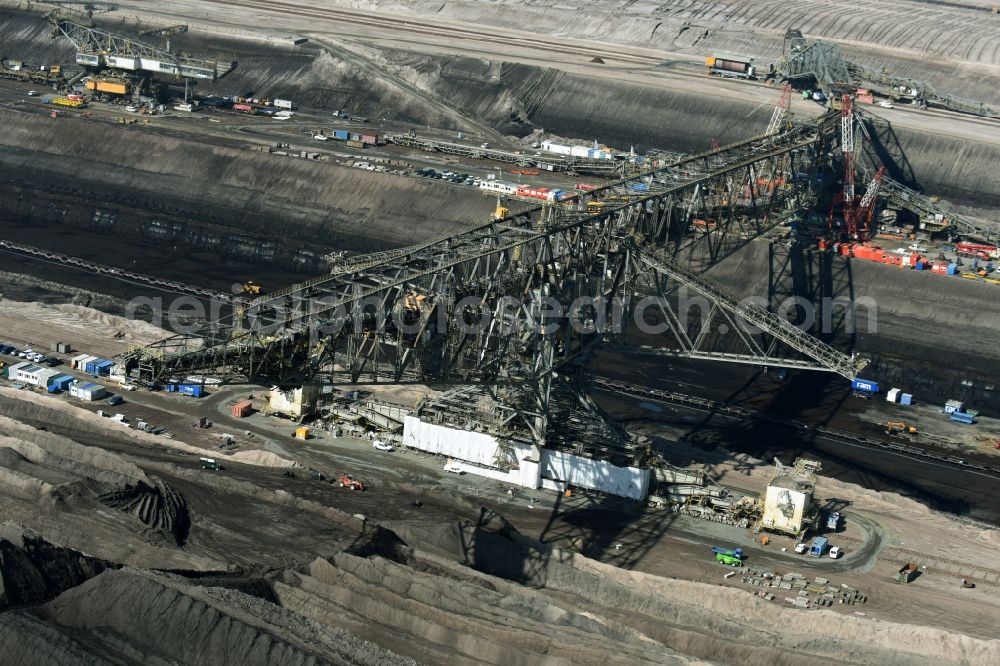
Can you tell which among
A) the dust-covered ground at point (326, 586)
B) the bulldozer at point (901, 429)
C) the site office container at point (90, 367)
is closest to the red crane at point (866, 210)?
the bulldozer at point (901, 429)

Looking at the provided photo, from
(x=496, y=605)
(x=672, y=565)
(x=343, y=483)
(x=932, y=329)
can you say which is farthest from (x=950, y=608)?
(x=932, y=329)

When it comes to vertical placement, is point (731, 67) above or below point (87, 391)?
above

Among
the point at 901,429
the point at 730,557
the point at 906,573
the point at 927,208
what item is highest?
the point at 927,208

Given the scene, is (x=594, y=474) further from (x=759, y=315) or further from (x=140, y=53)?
(x=140, y=53)

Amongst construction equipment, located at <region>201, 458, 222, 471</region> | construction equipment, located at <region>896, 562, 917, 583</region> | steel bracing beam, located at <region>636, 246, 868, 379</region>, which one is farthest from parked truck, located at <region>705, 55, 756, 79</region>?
construction equipment, located at <region>201, 458, 222, 471</region>

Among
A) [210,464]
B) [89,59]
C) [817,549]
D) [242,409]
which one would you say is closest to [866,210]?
[817,549]

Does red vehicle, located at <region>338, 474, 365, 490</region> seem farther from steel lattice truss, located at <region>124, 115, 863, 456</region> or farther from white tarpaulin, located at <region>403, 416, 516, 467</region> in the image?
white tarpaulin, located at <region>403, 416, 516, 467</region>

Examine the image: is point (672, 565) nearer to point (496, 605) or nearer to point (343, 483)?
point (496, 605)
